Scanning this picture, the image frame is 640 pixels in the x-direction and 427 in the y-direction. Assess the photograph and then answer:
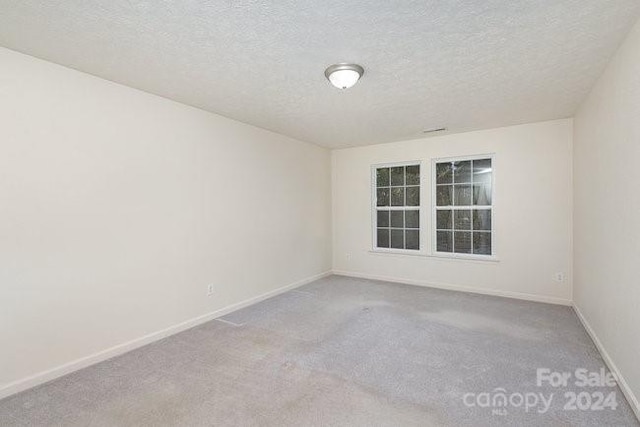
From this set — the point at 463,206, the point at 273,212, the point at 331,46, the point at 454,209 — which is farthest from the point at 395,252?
the point at 331,46

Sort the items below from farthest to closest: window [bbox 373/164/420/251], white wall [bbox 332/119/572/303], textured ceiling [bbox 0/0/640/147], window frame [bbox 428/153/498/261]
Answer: window [bbox 373/164/420/251]
window frame [bbox 428/153/498/261]
white wall [bbox 332/119/572/303]
textured ceiling [bbox 0/0/640/147]

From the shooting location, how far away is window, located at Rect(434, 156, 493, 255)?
15.3 feet

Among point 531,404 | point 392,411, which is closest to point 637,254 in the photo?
point 531,404

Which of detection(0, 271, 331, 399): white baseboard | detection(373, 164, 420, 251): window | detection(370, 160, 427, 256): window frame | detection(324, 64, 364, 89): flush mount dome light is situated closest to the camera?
detection(0, 271, 331, 399): white baseboard

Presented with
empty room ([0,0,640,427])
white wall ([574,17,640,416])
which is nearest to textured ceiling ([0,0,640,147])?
empty room ([0,0,640,427])

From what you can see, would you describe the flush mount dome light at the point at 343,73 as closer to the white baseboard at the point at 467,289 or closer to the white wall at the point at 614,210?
the white wall at the point at 614,210

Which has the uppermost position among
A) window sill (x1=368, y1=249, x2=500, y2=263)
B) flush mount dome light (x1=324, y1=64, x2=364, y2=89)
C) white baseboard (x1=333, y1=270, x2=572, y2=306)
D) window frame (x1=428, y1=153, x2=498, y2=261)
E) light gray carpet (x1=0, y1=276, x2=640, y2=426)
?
flush mount dome light (x1=324, y1=64, x2=364, y2=89)

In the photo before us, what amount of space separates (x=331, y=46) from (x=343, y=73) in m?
0.30

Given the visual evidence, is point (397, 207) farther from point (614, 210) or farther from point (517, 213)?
point (614, 210)

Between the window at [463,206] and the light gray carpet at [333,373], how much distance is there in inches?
49.4

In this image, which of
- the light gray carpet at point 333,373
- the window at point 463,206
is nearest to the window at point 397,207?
the window at point 463,206

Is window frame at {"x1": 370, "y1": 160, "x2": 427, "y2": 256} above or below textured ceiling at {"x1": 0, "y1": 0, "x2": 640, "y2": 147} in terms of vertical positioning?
below

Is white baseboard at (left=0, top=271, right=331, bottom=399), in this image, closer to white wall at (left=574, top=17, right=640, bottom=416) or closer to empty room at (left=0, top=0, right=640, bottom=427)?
empty room at (left=0, top=0, right=640, bottom=427)

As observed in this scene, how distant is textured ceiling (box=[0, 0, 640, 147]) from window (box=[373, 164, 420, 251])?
198 cm
